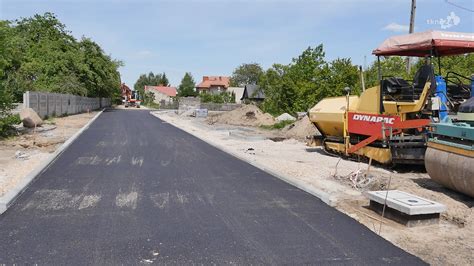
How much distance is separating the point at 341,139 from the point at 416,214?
7220 millimetres

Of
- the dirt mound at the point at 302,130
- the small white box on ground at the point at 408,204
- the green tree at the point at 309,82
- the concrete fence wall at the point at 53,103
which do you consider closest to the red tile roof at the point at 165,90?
the concrete fence wall at the point at 53,103

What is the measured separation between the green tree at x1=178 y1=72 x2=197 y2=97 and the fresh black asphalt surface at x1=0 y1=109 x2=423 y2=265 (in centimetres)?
10427

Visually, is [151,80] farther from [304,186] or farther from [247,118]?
[304,186]

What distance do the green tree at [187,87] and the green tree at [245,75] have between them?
10810 millimetres

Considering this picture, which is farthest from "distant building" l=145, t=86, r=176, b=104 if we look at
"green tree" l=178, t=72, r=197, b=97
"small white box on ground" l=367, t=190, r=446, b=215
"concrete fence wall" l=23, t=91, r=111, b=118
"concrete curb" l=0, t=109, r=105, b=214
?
"small white box on ground" l=367, t=190, r=446, b=215

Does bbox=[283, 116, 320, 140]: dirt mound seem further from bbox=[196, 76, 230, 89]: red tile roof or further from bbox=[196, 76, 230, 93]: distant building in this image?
bbox=[196, 76, 230, 89]: red tile roof

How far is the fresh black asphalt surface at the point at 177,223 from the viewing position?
186 inches

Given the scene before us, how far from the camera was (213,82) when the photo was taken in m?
137

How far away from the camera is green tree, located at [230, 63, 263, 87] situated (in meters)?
113

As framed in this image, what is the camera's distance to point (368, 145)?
1184cm

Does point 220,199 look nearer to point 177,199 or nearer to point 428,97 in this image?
point 177,199

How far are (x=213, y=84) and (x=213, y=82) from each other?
11.6ft

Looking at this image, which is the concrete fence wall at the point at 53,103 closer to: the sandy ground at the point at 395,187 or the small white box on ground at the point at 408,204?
the sandy ground at the point at 395,187

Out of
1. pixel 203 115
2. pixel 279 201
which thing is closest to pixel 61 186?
pixel 279 201
